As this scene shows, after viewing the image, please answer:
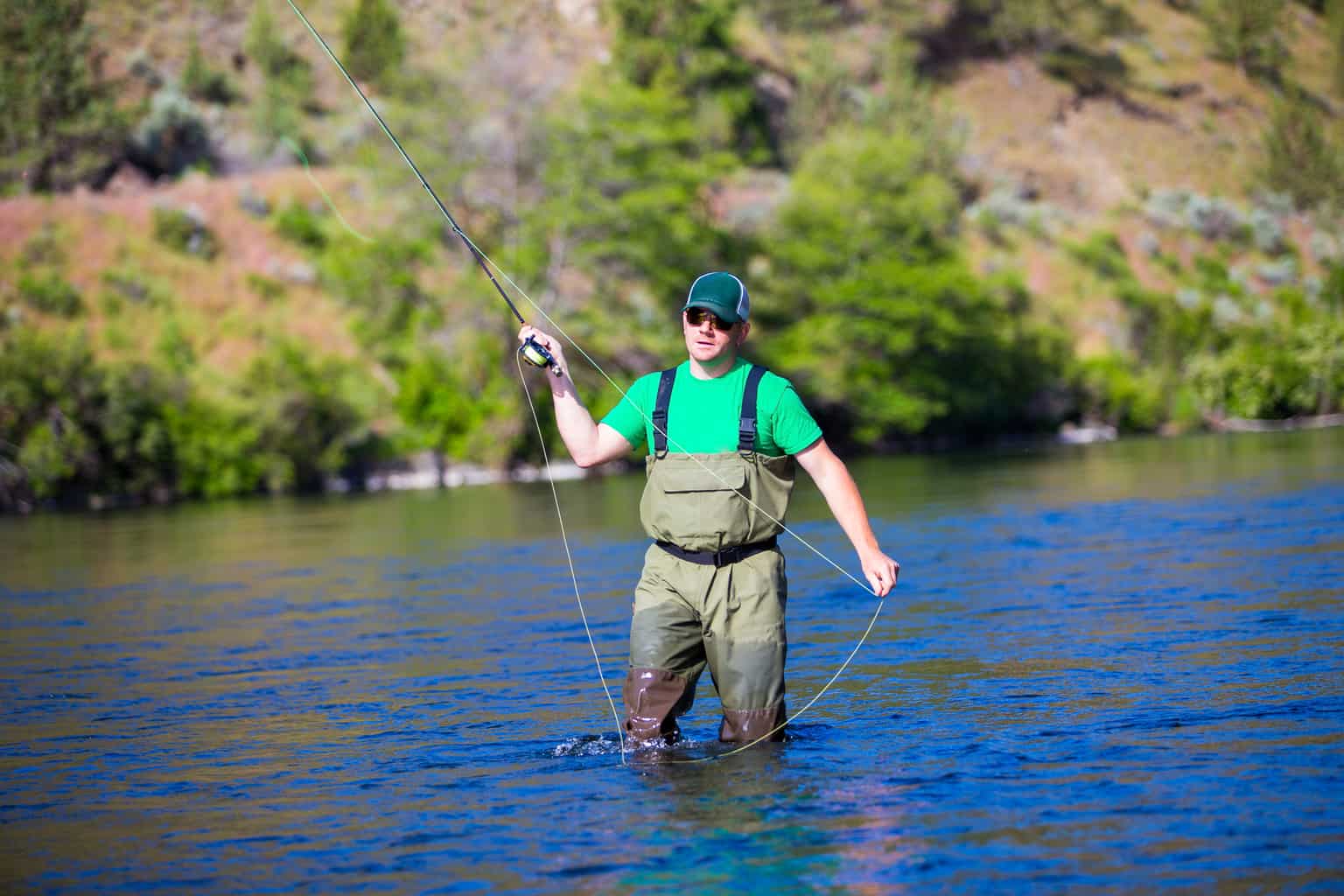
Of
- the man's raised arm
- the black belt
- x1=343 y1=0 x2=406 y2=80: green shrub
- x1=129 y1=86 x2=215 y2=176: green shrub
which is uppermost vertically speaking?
x1=343 y1=0 x2=406 y2=80: green shrub

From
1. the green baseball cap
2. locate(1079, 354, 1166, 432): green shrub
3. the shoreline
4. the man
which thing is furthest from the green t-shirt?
locate(1079, 354, 1166, 432): green shrub

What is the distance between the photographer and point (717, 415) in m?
5.92

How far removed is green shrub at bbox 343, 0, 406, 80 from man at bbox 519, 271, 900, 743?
66.8 meters

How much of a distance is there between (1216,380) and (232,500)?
2956 cm

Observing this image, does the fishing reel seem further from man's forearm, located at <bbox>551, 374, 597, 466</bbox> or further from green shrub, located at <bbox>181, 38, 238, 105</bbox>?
green shrub, located at <bbox>181, 38, 238, 105</bbox>

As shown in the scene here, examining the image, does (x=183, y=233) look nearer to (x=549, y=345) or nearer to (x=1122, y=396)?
(x=1122, y=396)

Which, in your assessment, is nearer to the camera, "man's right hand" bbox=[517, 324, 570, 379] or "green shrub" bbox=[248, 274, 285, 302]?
"man's right hand" bbox=[517, 324, 570, 379]

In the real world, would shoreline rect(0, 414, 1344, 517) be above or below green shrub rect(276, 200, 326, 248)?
below

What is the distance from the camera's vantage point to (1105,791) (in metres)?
5.43

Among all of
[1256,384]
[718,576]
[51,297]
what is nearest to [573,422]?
[718,576]

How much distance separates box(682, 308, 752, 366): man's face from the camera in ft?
19.1

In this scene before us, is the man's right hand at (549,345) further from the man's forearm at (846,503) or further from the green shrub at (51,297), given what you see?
the green shrub at (51,297)

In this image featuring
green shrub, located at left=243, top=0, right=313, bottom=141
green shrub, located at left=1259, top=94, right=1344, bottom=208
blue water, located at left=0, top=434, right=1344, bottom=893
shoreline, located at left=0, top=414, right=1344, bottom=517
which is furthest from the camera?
green shrub, located at left=1259, top=94, right=1344, bottom=208

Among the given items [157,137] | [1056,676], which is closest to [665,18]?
[157,137]
